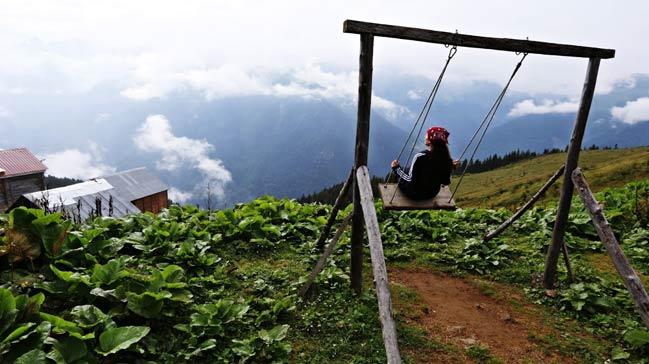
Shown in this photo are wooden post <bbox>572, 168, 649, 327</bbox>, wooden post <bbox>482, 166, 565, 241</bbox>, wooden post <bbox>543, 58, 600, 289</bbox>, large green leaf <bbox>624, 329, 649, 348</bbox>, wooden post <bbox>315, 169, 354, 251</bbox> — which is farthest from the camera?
wooden post <bbox>482, 166, 565, 241</bbox>

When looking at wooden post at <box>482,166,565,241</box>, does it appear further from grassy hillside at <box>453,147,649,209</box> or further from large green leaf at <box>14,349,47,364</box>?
grassy hillside at <box>453,147,649,209</box>

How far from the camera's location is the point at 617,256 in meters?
5.86

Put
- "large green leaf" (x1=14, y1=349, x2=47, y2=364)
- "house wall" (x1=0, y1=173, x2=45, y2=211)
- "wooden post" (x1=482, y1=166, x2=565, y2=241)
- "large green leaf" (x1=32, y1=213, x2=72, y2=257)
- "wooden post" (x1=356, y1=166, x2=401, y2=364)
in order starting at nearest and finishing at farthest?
"large green leaf" (x1=14, y1=349, x2=47, y2=364) < "wooden post" (x1=356, y1=166, x2=401, y2=364) < "large green leaf" (x1=32, y1=213, x2=72, y2=257) < "wooden post" (x1=482, y1=166, x2=565, y2=241) < "house wall" (x1=0, y1=173, x2=45, y2=211)

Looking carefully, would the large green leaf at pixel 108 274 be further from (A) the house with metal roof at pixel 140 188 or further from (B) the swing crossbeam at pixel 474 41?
(A) the house with metal roof at pixel 140 188

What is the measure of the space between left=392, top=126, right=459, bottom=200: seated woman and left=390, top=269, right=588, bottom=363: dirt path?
2054 millimetres

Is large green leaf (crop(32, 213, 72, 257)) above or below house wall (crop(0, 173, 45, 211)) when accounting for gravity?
above

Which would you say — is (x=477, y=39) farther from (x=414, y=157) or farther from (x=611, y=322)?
(x=611, y=322)

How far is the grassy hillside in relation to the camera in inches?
2147

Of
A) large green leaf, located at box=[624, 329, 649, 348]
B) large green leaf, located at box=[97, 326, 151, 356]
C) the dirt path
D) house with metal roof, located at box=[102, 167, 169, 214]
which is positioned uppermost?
large green leaf, located at box=[97, 326, 151, 356]

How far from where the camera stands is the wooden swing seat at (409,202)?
744 cm

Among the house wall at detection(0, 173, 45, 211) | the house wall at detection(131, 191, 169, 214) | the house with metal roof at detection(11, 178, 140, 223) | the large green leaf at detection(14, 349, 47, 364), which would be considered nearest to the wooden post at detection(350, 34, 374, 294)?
the large green leaf at detection(14, 349, 47, 364)

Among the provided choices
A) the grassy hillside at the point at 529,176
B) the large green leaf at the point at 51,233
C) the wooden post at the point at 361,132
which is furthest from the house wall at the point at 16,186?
the grassy hillside at the point at 529,176

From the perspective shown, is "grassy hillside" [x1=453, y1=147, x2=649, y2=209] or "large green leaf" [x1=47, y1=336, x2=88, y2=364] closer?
"large green leaf" [x1=47, y1=336, x2=88, y2=364]

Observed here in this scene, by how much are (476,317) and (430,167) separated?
2773 mm
